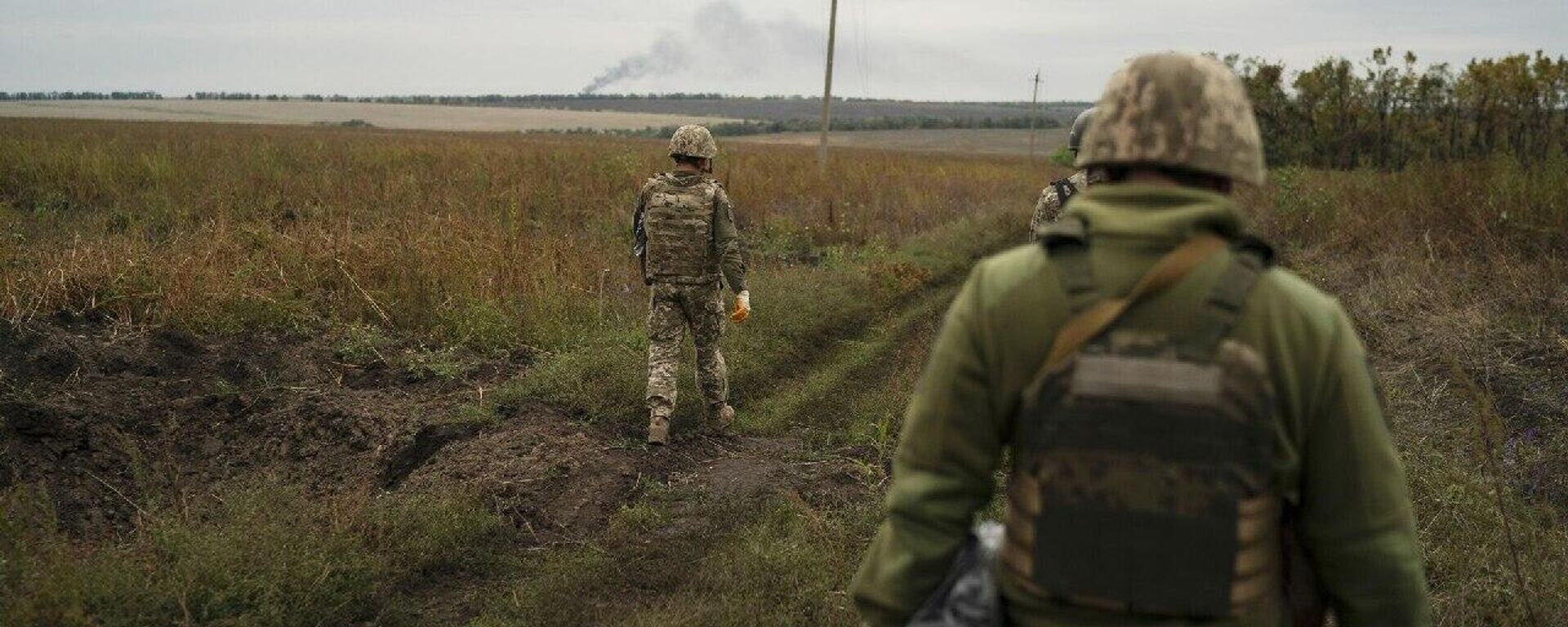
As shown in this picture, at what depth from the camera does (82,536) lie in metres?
5.11

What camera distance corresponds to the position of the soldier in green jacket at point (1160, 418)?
174 centimetres

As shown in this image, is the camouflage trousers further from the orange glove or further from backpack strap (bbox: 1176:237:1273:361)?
backpack strap (bbox: 1176:237:1273:361)

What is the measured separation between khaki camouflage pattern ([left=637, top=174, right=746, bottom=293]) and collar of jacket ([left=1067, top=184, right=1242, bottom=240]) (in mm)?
5235

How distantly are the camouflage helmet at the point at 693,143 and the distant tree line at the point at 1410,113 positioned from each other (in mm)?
11026

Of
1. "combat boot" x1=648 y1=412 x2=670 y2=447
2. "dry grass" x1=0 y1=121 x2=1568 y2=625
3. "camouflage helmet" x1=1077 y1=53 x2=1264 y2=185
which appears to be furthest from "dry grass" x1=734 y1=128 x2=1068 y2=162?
"camouflage helmet" x1=1077 y1=53 x2=1264 y2=185

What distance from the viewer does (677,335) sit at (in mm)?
7246

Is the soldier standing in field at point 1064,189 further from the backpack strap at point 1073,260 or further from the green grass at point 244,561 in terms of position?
the backpack strap at point 1073,260

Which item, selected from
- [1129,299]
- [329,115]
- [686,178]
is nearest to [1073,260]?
[1129,299]

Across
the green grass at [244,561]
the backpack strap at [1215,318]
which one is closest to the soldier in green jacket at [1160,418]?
the backpack strap at [1215,318]

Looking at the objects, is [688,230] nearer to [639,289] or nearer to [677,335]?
[677,335]

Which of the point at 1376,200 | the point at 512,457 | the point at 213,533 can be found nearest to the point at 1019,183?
the point at 1376,200

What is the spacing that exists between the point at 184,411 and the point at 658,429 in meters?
2.71

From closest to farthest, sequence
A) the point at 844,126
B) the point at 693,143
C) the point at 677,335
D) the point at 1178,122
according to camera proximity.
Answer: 1. the point at 1178,122
2. the point at 693,143
3. the point at 677,335
4. the point at 844,126

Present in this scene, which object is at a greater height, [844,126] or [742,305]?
[844,126]
